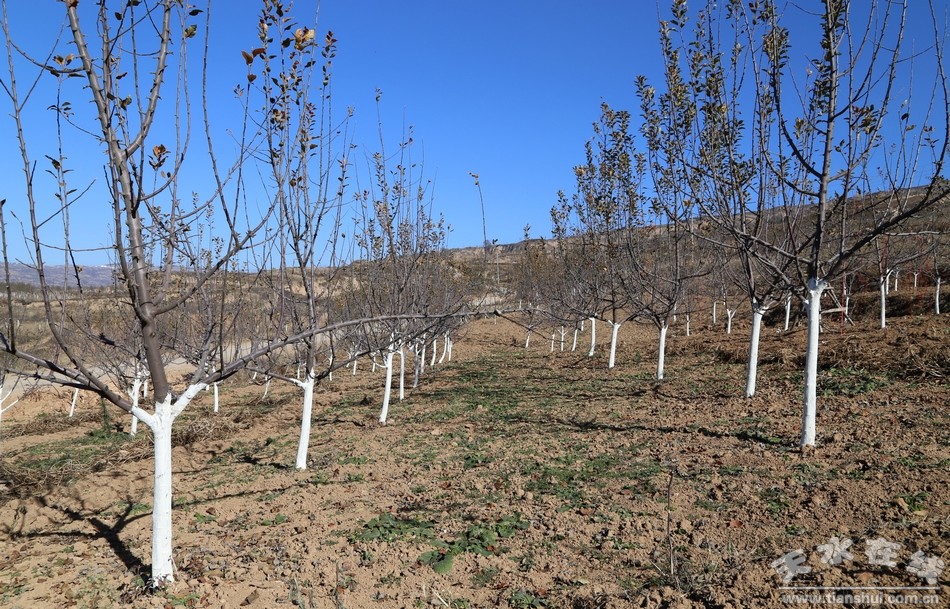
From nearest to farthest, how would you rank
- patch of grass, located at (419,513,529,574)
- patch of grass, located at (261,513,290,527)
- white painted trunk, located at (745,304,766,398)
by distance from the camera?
patch of grass, located at (419,513,529,574) < patch of grass, located at (261,513,290,527) < white painted trunk, located at (745,304,766,398)

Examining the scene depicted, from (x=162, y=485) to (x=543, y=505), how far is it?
10.5 ft

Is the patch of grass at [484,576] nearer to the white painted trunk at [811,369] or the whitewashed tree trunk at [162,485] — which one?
the whitewashed tree trunk at [162,485]

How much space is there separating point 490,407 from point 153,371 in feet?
25.7

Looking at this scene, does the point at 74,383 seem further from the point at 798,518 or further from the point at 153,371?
the point at 798,518

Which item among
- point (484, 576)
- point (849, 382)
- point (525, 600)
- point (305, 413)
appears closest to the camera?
point (525, 600)

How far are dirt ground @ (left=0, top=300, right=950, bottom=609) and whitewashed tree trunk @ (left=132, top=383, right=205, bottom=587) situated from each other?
0.17m

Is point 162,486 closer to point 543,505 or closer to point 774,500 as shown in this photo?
point 543,505

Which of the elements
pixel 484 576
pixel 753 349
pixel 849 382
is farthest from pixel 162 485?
pixel 849 382

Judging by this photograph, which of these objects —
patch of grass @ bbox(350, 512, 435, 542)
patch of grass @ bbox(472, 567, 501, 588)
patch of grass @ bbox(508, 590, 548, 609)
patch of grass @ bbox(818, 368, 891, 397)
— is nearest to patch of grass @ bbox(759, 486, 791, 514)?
patch of grass @ bbox(508, 590, 548, 609)

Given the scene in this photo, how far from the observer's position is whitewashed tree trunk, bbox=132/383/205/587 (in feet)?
11.2

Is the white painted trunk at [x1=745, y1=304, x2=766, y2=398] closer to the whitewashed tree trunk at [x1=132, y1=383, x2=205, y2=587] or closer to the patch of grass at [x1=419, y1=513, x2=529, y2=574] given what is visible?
the patch of grass at [x1=419, y1=513, x2=529, y2=574]

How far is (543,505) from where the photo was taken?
5.04 meters

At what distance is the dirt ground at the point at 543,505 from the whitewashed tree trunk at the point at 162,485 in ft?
0.55

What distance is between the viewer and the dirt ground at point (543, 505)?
3.42m
